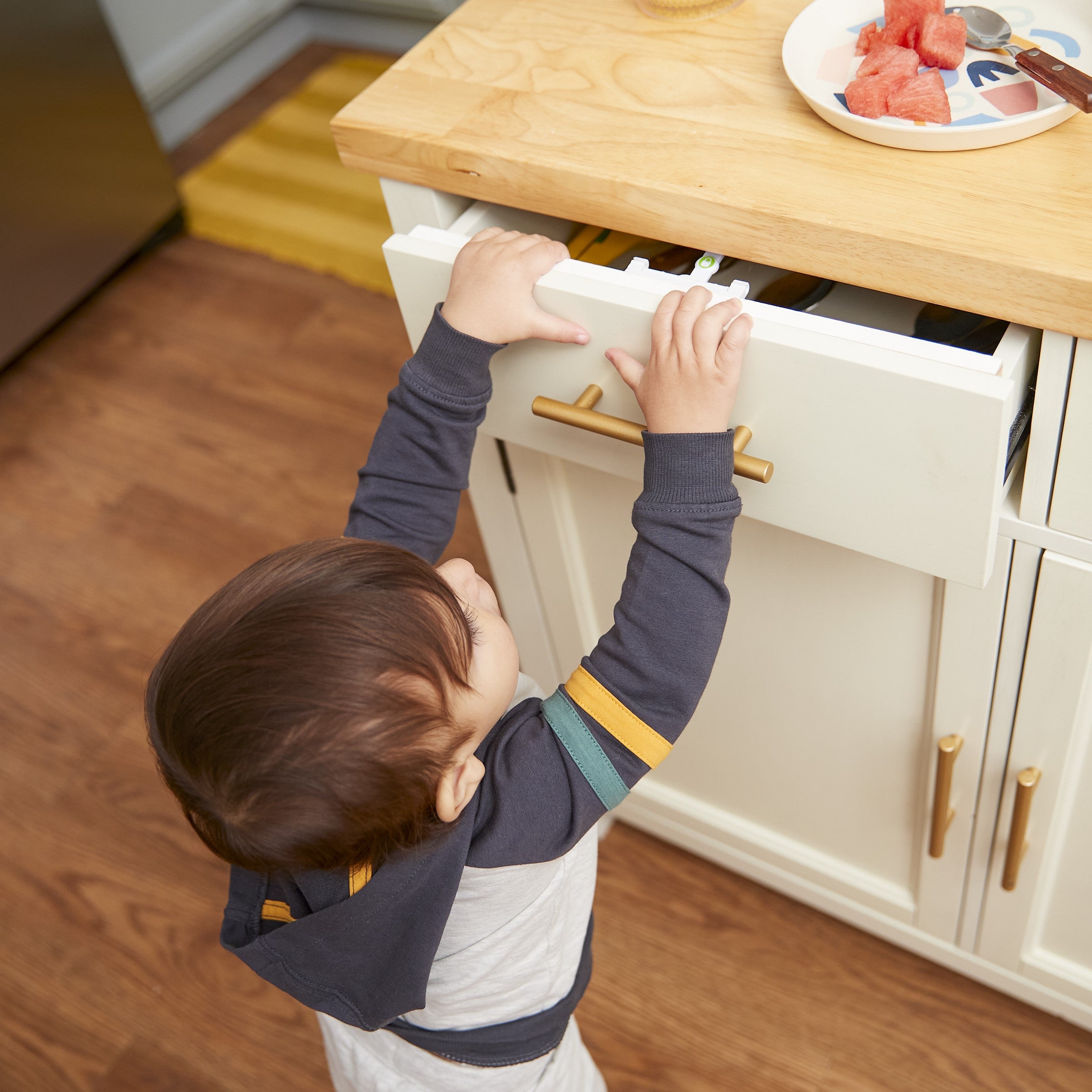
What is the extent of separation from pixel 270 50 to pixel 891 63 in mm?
2086

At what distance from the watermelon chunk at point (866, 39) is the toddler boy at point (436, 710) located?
0.66 feet

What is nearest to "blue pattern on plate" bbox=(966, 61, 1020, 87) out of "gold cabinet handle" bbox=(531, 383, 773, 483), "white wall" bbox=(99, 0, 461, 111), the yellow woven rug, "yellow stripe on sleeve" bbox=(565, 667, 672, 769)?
"gold cabinet handle" bbox=(531, 383, 773, 483)

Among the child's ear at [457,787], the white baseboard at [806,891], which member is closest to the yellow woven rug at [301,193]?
the white baseboard at [806,891]

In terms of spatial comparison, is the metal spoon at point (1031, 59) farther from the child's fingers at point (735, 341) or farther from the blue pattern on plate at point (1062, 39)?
the child's fingers at point (735, 341)

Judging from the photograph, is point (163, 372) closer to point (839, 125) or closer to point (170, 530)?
point (170, 530)

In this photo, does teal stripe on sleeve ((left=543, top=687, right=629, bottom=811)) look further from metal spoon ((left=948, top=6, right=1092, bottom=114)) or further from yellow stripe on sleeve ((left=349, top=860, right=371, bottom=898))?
metal spoon ((left=948, top=6, right=1092, bottom=114))

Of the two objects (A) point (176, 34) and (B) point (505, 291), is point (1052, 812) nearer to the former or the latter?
(B) point (505, 291)

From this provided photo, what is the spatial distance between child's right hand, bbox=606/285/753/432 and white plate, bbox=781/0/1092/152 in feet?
0.45

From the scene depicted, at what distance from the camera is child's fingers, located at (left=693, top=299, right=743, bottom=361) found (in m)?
0.54

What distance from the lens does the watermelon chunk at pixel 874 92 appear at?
588 mm

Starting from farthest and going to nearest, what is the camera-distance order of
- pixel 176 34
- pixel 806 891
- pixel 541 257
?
pixel 176 34 < pixel 806 891 < pixel 541 257

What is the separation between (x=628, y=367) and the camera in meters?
0.59

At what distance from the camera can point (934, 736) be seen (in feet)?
2.51

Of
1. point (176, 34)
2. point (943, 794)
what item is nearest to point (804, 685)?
point (943, 794)
